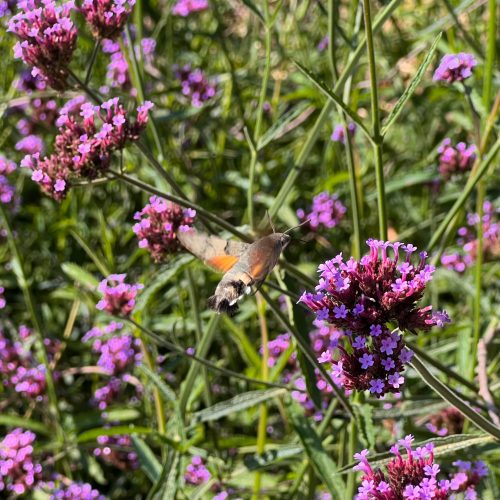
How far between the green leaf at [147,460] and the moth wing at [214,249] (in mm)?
1219

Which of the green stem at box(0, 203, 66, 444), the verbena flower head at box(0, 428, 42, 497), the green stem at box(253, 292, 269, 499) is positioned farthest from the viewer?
the verbena flower head at box(0, 428, 42, 497)

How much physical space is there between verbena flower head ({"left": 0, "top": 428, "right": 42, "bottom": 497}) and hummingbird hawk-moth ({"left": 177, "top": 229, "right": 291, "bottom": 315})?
164cm

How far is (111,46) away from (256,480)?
2.32m

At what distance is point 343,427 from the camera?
2629 mm

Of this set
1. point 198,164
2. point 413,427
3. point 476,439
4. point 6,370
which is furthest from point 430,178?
point 6,370

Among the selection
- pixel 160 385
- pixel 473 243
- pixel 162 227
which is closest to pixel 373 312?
pixel 162 227

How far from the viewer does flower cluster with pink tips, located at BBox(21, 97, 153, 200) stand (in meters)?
2.09

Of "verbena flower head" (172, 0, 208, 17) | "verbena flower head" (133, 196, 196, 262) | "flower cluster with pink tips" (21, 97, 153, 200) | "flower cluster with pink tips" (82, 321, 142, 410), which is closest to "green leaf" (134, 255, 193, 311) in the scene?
"verbena flower head" (133, 196, 196, 262)

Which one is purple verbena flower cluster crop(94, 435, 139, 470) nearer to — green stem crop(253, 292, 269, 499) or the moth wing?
green stem crop(253, 292, 269, 499)

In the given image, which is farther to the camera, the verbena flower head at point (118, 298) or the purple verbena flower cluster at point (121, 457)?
the purple verbena flower cluster at point (121, 457)

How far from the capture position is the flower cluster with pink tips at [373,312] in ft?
5.42

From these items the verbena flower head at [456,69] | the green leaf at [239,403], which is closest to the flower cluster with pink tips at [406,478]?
the green leaf at [239,403]

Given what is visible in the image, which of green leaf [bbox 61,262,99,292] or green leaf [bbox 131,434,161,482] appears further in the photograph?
green leaf [bbox 61,262,99,292]

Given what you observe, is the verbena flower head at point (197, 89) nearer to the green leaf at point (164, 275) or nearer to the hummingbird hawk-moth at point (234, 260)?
the green leaf at point (164, 275)
